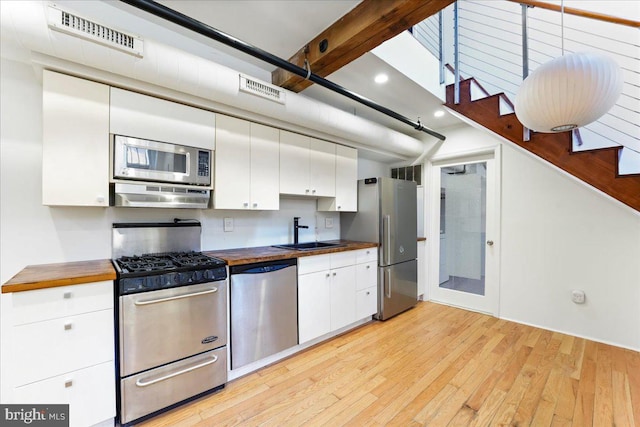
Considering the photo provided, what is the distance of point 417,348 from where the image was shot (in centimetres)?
263

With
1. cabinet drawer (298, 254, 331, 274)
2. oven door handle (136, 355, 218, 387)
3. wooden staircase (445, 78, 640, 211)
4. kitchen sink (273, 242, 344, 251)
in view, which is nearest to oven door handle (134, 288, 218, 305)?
oven door handle (136, 355, 218, 387)

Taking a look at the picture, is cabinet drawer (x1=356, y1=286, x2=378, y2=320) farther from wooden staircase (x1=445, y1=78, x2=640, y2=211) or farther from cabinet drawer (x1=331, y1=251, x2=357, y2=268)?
wooden staircase (x1=445, y1=78, x2=640, y2=211)

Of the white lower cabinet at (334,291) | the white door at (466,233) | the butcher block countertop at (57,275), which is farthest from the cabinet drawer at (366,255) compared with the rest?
the butcher block countertop at (57,275)

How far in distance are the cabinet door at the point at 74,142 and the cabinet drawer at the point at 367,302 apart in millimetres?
2573

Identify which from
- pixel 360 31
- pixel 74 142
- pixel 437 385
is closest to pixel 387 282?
pixel 437 385

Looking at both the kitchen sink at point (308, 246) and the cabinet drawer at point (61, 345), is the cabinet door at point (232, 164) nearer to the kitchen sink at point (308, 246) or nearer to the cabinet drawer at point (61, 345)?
the kitchen sink at point (308, 246)

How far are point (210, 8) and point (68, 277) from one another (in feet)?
6.37

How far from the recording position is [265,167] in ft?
8.39

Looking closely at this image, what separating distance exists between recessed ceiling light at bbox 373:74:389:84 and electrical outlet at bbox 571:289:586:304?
10.2 ft

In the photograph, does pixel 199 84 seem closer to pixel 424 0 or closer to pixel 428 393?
pixel 424 0

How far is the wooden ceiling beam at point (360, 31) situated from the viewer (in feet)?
5.12

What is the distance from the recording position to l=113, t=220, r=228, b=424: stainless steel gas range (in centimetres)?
162

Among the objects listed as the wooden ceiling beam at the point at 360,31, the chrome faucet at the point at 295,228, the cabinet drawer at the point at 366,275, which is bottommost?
the cabinet drawer at the point at 366,275

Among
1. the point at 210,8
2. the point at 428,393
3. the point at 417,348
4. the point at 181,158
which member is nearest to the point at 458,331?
the point at 417,348
